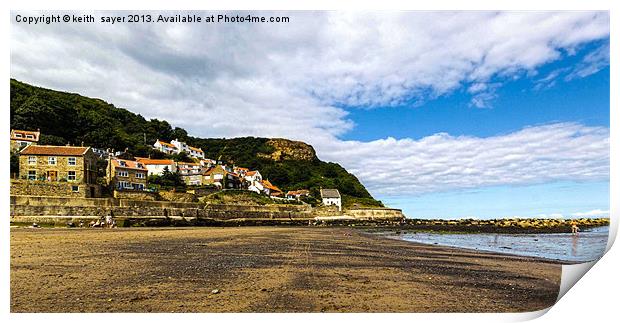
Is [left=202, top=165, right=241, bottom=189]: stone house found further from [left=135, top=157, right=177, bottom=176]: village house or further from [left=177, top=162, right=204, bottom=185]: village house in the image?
[left=135, top=157, right=177, bottom=176]: village house

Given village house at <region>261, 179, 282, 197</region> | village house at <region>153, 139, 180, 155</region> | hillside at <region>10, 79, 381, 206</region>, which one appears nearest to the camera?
hillside at <region>10, 79, 381, 206</region>

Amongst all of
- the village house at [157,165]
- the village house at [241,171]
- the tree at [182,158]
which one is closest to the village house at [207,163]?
the tree at [182,158]

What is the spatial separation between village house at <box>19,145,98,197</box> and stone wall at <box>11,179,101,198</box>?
11cm

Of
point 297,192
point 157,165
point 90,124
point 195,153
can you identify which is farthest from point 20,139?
point 297,192

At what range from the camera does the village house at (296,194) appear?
3058 cm

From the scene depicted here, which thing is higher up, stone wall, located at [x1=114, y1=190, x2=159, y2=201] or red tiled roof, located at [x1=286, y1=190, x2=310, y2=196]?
stone wall, located at [x1=114, y1=190, x2=159, y2=201]

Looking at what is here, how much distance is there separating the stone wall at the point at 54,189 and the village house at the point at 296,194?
57.3ft

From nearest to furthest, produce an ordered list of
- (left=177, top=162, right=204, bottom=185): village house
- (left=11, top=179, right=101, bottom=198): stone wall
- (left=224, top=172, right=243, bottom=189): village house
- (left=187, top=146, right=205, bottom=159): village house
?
(left=11, top=179, right=101, bottom=198): stone wall, (left=187, top=146, right=205, bottom=159): village house, (left=177, top=162, right=204, bottom=185): village house, (left=224, top=172, right=243, bottom=189): village house

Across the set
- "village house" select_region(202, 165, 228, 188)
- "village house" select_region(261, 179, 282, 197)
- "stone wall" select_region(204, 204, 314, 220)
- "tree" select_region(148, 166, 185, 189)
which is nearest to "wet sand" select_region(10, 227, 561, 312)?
"tree" select_region(148, 166, 185, 189)

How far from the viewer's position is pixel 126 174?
15.6 meters

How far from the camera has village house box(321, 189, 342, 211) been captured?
28891 mm

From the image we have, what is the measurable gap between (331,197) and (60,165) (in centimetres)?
2110

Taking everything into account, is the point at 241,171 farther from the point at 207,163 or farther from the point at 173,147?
the point at 173,147
